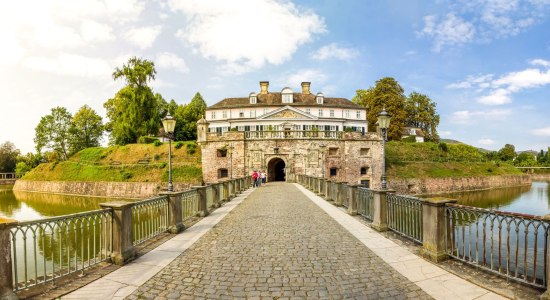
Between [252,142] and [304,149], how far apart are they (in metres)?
5.89

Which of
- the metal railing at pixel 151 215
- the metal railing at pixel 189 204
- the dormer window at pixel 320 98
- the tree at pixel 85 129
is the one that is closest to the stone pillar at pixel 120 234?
the metal railing at pixel 151 215

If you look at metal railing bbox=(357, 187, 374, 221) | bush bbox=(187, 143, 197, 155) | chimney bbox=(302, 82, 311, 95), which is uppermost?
chimney bbox=(302, 82, 311, 95)

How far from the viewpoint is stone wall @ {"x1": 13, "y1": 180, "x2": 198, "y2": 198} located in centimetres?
3694

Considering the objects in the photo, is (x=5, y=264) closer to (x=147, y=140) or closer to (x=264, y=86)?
(x=147, y=140)

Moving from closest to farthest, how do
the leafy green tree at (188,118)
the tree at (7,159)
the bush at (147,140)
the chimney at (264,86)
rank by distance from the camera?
the bush at (147,140)
the chimney at (264,86)
the leafy green tree at (188,118)
the tree at (7,159)

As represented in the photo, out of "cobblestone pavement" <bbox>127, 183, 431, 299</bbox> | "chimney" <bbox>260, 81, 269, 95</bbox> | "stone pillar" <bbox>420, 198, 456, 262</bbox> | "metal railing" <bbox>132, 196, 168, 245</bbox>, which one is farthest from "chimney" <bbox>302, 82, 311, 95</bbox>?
"stone pillar" <bbox>420, 198, 456, 262</bbox>

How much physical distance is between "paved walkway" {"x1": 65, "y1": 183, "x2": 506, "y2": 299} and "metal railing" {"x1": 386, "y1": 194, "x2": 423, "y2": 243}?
2.08 feet

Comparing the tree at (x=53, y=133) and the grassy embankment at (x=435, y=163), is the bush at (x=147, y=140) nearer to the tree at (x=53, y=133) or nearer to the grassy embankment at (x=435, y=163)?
the tree at (x=53, y=133)

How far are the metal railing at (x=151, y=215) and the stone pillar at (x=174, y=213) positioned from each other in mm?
110

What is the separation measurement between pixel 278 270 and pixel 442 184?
41.3m

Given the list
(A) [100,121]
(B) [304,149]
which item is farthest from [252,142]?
(A) [100,121]

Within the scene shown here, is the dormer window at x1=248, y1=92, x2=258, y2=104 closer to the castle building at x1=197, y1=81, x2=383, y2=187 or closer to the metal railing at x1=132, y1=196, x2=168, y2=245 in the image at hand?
the castle building at x1=197, y1=81, x2=383, y2=187

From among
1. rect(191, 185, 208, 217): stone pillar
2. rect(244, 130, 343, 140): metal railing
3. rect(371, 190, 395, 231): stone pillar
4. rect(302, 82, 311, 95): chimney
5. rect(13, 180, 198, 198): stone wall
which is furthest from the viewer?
rect(302, 82, 311, 95): chimney

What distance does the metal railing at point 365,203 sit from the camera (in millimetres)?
10093
